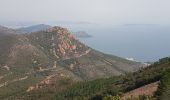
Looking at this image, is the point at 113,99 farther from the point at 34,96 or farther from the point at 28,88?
the point at 28,88

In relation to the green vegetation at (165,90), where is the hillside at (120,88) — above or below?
below

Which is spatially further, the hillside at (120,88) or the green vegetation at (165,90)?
Result: the hillside at (120,88)

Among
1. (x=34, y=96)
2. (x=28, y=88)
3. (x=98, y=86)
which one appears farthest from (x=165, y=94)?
(x=28, y=88)

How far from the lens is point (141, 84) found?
86688mm

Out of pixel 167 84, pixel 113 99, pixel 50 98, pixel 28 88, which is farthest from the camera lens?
pixel 28 88

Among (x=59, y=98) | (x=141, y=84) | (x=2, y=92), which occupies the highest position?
(x=141, y=84)

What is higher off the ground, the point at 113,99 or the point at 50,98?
the point at 113,99

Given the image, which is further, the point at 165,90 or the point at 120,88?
the point at 120,88

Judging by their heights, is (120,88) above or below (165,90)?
below

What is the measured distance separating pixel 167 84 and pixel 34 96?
119232 mm

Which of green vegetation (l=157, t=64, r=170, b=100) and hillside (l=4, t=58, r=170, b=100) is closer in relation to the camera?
green vegetation (l=157, t=64, r=170, b=100)

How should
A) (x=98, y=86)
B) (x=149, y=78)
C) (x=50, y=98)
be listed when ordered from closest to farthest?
(x=149, y=78)
(x=98, y=86)
(x=50, y=98)

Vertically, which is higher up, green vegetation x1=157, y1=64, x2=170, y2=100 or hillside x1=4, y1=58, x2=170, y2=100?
green vegetation x1=157, y1=64, x2=170, y2=100

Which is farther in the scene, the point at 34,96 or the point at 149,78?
the point at 34,96
